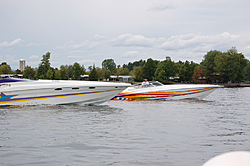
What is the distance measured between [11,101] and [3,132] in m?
7.58

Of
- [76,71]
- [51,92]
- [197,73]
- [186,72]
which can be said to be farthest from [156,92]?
[76,71]

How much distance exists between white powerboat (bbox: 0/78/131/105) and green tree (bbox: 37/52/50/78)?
359 ft

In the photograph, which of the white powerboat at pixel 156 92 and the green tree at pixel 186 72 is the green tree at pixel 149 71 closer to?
the green tree at pixel 186 72

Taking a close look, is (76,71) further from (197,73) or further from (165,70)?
(197,73)

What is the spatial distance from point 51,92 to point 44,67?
11461 cm

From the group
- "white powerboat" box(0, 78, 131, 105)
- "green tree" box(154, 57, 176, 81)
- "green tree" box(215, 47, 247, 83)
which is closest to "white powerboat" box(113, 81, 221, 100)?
"white powerboat" box(0, 78, 131, 105)

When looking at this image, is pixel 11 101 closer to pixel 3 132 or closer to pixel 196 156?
pixel 3 132

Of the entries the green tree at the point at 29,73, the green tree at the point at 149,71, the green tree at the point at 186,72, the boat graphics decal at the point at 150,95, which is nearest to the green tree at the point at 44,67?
the green tree at the point at 29,73

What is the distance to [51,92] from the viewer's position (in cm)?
1597

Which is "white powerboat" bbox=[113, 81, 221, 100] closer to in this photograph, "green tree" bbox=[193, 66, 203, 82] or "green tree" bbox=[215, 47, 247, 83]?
"green tree" bbox=[215, 47, 247, 83]

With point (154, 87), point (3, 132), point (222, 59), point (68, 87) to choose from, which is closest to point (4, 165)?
point (3, 132)

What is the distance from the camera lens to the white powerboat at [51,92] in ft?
51.3

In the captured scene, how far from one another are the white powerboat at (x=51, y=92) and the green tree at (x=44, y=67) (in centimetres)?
10936

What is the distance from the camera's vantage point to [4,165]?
214 inches
